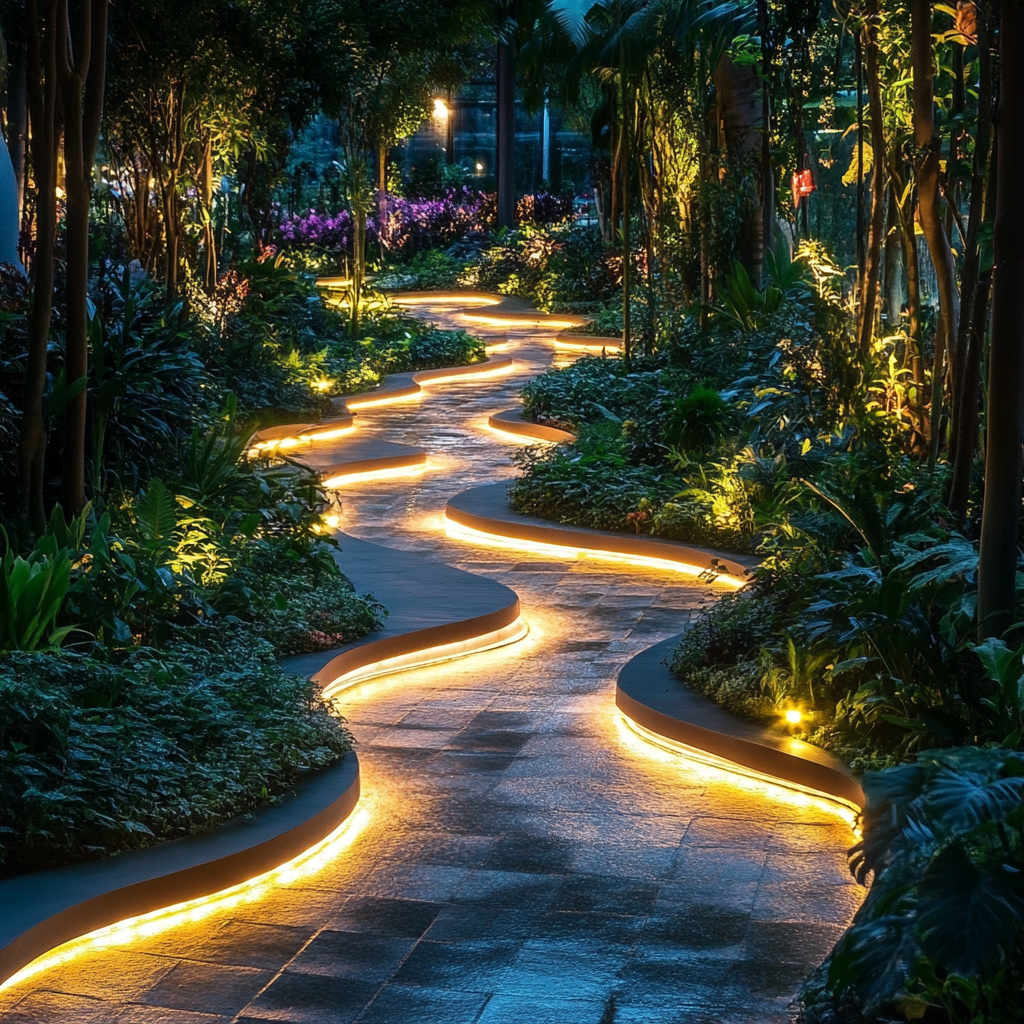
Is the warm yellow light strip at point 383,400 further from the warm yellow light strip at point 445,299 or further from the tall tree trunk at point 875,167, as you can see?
the warm yellow light strip at point 445,299

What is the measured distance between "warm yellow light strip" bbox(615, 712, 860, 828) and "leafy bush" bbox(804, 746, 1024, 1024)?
5.25ft

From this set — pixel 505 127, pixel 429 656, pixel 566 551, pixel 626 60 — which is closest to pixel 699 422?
pixel 566 551

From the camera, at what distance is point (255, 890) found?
408cm

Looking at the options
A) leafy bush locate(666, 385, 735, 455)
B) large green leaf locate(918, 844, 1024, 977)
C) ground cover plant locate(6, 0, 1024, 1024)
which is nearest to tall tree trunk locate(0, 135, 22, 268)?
ground cover plant locate(6, 0, 1024, 1024)

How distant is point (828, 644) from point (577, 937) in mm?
1901

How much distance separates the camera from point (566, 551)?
9.03m

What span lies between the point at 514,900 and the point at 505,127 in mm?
25528

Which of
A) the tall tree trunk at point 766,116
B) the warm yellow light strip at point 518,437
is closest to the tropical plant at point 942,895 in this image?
the tall tree trunk at point 766,116

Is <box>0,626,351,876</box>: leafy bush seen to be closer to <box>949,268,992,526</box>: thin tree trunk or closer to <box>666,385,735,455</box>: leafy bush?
<box>949,268,992,526</box>: thin tree trunk

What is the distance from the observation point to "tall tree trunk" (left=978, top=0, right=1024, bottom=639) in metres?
4.11

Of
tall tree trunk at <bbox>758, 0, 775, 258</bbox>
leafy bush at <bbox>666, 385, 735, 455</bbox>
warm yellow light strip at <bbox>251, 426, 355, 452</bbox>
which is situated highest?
tall tree trunk at <bbox>758, 0, 775, 258</bbox>

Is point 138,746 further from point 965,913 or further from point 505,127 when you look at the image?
point 505,127

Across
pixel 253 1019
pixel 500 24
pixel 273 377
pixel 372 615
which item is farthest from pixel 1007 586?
pixel 500 24

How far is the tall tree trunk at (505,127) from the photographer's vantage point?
90.6ft
